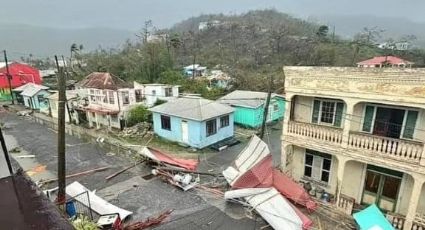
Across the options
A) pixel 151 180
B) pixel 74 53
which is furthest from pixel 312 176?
pixel 74 53

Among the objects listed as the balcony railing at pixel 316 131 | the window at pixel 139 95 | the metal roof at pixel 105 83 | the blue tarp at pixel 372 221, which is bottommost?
the blue tarp at pixel 372 221

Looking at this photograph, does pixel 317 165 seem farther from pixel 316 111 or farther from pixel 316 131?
pixel 316 111

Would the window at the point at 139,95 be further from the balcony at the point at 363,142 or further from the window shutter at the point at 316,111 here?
the window shutter at the point at 316,111

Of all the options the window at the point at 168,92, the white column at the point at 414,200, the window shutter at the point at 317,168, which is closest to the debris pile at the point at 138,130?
the window at the point at 168,92

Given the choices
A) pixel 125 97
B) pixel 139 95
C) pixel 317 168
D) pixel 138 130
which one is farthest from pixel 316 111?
pixel 139 95

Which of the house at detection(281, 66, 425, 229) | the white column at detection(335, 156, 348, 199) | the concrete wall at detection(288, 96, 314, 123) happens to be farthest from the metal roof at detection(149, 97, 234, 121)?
the white column at detection(335, 156, 348, 199)

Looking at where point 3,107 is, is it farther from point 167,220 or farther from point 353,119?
point 353,119

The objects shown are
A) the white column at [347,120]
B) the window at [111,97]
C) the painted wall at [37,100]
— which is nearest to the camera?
the white column at [347,120]
